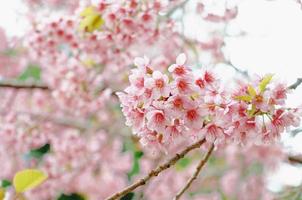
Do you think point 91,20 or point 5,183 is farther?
point 5,183

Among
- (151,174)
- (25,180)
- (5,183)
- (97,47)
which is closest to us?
(151,174)

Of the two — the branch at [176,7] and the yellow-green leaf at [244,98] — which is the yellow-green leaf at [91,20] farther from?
the yellow-green leaf at [244,98]

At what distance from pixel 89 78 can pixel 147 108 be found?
6.92 feet

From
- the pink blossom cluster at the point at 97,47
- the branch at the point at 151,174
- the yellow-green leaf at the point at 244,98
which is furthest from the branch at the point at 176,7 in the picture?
the yellow-green leaf at the point at 244,98

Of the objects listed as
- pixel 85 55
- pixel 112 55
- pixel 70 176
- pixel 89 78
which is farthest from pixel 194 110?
pixel 70 176

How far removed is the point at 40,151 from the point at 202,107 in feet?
9.14

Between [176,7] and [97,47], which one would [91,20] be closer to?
[97,47]

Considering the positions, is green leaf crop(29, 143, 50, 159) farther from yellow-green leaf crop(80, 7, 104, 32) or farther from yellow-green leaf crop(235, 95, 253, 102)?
yellow-green leaf crop(235, 95, 253, 102)

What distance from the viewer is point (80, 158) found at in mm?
3832

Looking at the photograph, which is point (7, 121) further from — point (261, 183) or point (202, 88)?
point (202, 88)

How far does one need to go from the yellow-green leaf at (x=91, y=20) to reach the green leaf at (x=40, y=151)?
5.05ft

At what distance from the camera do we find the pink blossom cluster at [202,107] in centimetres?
131

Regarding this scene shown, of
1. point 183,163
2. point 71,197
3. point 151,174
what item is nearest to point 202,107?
point 151,174

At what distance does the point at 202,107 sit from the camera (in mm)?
1326
